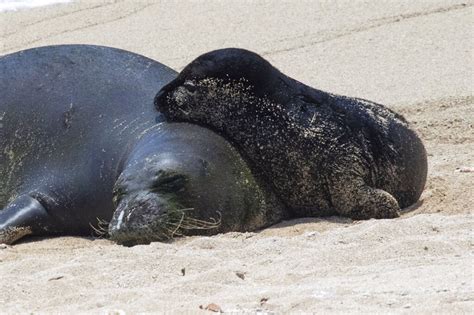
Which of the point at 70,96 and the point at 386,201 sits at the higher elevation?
the point at 70,96

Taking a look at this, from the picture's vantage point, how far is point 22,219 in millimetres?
6918

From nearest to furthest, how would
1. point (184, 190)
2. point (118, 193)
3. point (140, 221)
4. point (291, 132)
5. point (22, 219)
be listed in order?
point (140, 221) → point (184, 190) → point (118, 193) → point (291, 132) → point (22, 219)

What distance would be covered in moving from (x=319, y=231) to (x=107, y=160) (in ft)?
4.25

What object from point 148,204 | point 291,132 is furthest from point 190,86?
point 148,204

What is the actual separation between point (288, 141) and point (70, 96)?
1.34 meters

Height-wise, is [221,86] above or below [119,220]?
above

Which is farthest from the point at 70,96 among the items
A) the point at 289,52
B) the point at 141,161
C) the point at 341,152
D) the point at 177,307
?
the point at 289,52

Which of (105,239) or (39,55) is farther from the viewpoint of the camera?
(39,55)

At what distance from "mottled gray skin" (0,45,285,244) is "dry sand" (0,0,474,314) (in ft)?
0.51

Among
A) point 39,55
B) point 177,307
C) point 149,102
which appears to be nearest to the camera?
point 177,307

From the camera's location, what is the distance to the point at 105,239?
6699 mm

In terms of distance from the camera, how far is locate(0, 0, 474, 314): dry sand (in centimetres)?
484

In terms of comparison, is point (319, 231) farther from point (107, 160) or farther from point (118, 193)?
point (107, 160)

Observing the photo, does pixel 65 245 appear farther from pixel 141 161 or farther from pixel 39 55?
pixel 39 55
